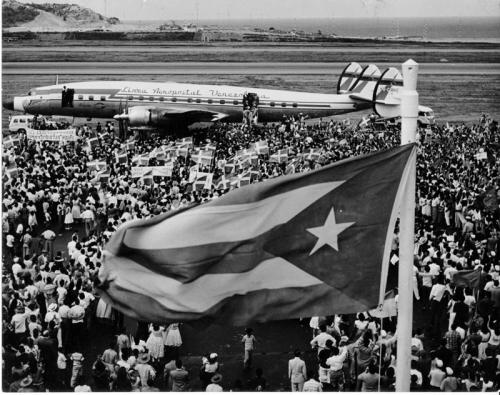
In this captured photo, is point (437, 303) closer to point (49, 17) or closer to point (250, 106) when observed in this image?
point (250, 106)

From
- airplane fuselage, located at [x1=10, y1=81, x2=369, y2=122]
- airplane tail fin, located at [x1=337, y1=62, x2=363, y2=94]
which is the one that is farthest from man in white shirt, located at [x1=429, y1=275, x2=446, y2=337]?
airplane tail fin, located at [x1=337, y1=62, x2=363, y2=94]

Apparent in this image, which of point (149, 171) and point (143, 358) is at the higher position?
point (149, 171)

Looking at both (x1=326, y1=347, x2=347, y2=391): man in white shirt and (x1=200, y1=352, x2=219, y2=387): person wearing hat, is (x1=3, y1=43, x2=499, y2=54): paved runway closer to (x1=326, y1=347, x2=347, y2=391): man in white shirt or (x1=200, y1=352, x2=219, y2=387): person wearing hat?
(x1=200, y1=352, x2=219, y2=387): person wearing hat

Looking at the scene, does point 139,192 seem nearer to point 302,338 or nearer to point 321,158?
point 321,158

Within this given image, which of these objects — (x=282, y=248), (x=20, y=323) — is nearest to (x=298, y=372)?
(x=20, y=323)

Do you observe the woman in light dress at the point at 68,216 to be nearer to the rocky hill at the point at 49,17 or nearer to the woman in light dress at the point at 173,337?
the woman in light dress at the point at 173,337

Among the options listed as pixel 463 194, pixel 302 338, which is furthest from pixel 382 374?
pixel 463 194

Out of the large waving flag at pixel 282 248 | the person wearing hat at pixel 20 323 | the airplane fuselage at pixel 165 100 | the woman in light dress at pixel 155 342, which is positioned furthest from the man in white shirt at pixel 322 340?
the airplane fuselage at pixel 165 100
